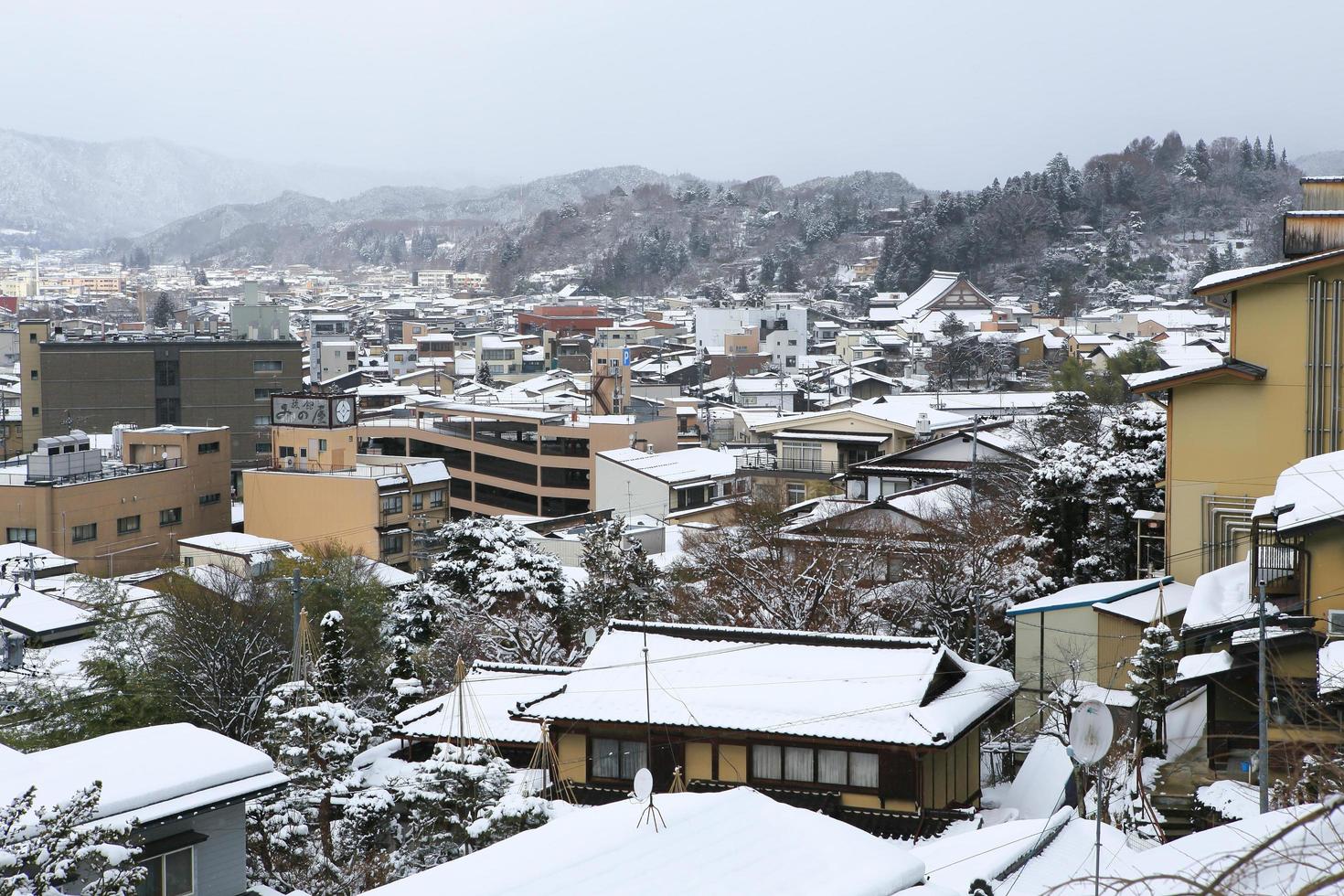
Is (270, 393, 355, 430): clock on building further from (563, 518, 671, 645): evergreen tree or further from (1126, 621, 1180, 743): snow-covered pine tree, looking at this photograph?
(1126, 621, 1180, 743): snow-covered pine tree

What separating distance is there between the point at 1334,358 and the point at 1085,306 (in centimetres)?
5669

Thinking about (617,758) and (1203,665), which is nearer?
(1203,665)

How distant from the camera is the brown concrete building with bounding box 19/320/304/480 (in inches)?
1314

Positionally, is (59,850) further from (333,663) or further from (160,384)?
(160,384)

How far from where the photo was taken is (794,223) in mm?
105000

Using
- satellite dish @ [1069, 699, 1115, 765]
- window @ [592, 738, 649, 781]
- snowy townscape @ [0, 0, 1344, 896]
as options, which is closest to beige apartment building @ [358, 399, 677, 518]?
snowy townscape @ [0, 0, 1344, 896]

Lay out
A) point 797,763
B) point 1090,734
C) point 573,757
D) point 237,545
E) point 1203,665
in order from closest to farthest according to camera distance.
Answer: point 1090,734, point 1203,665, point 797,763, point 573,757, point 237,545

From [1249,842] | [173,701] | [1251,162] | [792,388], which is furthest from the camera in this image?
[1251,162]

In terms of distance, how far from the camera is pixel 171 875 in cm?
607

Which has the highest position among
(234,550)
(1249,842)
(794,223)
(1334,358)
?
(794,223)

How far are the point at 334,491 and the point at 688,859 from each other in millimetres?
18246

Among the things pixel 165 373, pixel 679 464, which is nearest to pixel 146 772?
pixel 679 464

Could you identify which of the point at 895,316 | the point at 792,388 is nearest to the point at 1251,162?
the point at 895,316

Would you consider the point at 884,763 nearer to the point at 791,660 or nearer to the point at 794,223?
the point at 791,660
